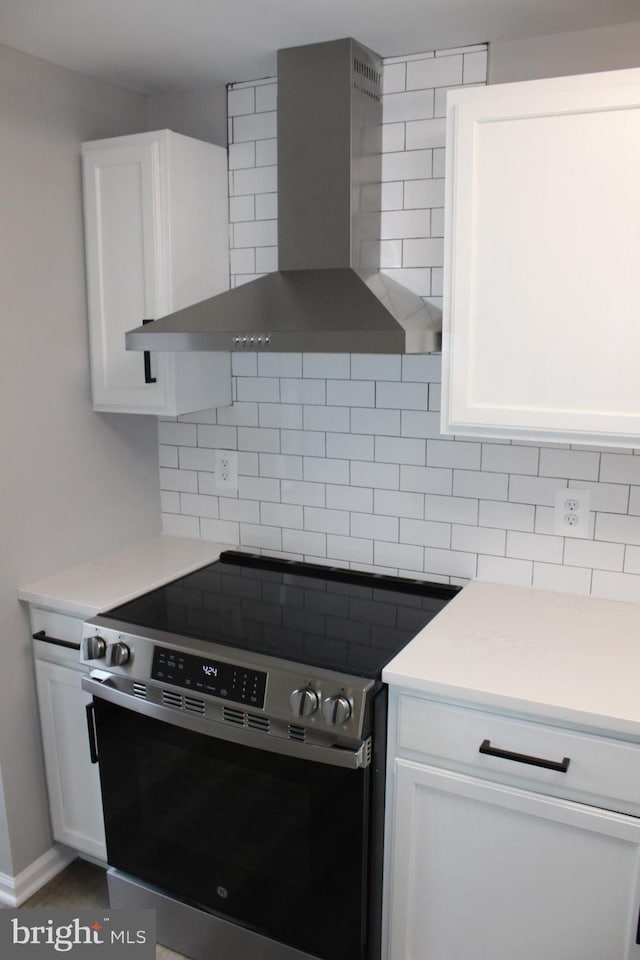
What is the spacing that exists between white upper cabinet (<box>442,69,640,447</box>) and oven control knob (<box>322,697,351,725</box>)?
28.0 inches

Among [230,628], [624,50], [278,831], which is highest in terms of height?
[624,50]

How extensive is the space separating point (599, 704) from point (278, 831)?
2.67 ft

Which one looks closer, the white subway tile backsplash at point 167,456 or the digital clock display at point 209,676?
the digital clock display at point 209,676

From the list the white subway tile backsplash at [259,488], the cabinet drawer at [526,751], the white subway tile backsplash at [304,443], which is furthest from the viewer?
the white subway tile backsplash at [259,488]

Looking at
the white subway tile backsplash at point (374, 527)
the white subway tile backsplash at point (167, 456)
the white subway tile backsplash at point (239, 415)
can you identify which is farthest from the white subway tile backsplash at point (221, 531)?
the white subway tile backsplash at point (374, 527)

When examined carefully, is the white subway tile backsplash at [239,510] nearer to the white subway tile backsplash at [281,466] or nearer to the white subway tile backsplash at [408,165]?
the white subway tile backsplash at [281,466]

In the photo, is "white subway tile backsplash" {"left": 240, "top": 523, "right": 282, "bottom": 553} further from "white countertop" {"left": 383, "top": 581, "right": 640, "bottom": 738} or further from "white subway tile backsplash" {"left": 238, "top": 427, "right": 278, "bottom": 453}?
"white countertop" {"left": 383, "top": 581, "right": 640, "bottom": 738}

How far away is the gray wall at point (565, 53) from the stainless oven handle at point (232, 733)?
5.46ft

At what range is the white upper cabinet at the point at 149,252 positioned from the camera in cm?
227

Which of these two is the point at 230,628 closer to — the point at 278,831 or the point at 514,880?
the point at 278,831

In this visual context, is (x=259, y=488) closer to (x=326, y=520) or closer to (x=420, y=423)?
(x=326, y=520)

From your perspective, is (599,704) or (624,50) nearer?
(599,704)

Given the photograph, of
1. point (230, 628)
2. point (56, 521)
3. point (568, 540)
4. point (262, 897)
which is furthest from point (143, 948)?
point (568, 540)

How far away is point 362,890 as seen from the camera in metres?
1.82
